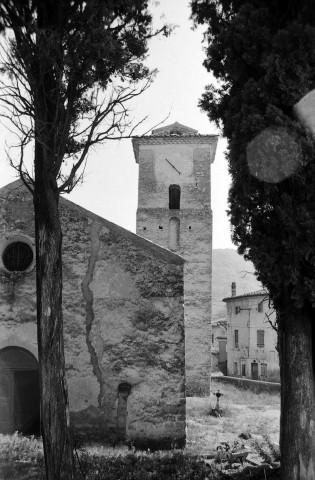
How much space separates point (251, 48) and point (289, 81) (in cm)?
86

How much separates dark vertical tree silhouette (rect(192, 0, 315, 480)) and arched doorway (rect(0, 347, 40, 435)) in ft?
17.7

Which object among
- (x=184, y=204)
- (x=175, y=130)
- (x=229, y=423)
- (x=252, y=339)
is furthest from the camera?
(x=252, y=339)

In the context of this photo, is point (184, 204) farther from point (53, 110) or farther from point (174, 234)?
point (53, 110)

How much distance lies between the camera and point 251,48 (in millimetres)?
6523

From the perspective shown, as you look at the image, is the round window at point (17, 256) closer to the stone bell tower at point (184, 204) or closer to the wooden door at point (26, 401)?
the wooden door at point (26, 401)

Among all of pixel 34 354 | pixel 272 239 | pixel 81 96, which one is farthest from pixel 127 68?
pixel 34 354

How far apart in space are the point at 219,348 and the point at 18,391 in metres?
37.8

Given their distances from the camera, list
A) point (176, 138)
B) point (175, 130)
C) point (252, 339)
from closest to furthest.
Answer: point (176, 138), point (175, 130), point (252, 339)

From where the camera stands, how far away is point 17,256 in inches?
380

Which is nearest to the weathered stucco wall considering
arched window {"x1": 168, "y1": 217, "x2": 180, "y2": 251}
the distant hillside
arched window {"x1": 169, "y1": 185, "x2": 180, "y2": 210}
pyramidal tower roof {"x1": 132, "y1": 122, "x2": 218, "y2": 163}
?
arched window {"x1": 168, "y1": 217, "x2": 180, "y2": 251}

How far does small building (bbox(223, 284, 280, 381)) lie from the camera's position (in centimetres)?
3234

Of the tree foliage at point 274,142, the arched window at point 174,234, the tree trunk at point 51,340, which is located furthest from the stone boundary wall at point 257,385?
the tree trunk at point 51,340

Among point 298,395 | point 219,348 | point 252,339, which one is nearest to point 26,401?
point 298,395

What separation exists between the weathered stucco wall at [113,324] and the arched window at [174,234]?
10944 mm
